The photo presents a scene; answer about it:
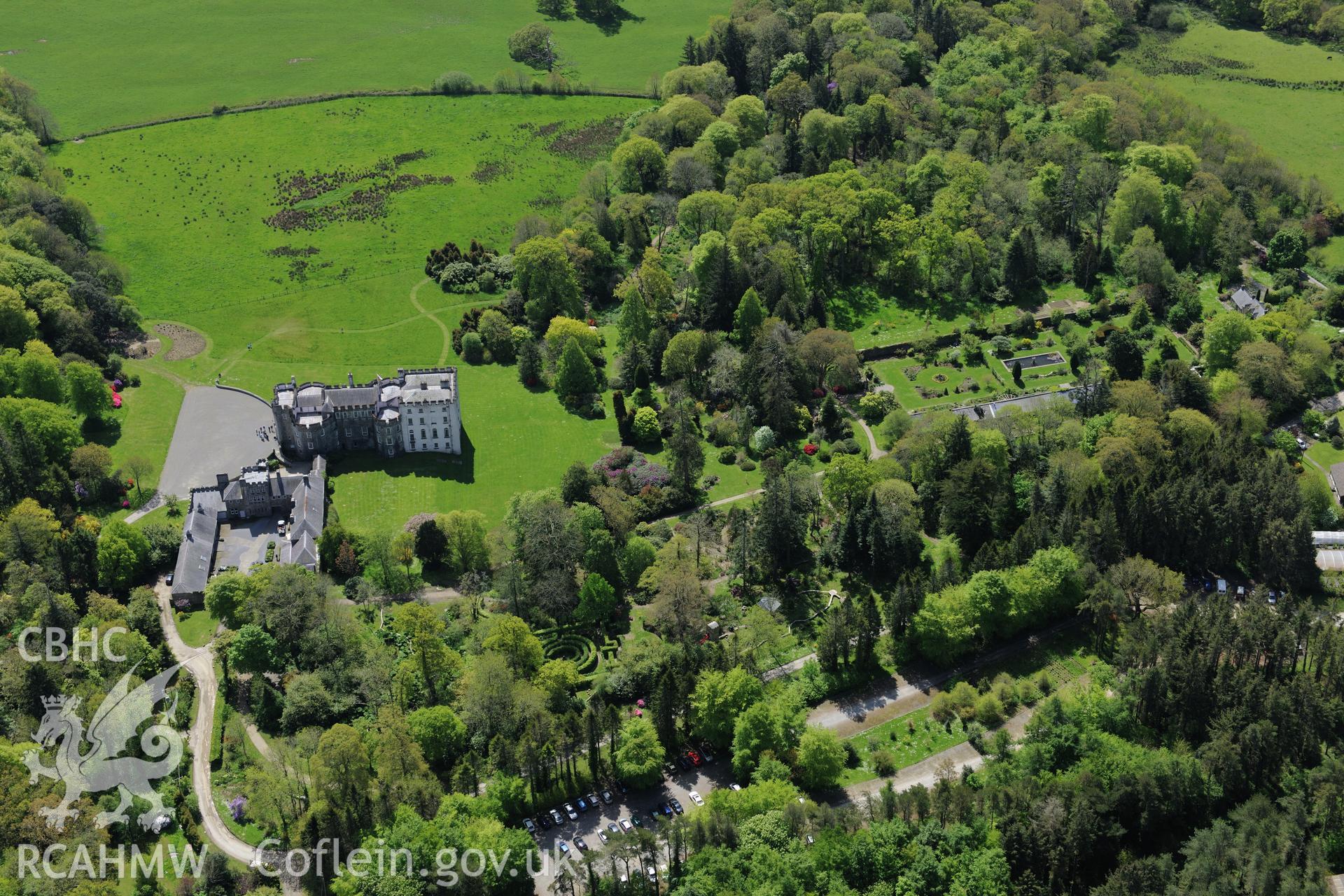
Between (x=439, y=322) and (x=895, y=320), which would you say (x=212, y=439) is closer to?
(x=439, y=322)

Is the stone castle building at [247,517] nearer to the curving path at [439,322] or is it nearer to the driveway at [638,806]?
the curving path at [439,322]

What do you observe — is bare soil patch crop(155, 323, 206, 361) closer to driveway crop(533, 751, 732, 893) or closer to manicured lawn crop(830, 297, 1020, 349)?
manicured lawn crop(830, 297, 1020, 349)

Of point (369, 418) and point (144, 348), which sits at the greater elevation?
point (369, 418)

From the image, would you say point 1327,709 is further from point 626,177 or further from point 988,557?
point 626,177

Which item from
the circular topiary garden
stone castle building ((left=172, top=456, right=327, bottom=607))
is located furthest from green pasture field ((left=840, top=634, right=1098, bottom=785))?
stone castle building ((left=172, top=456, right=327, bottom=607))

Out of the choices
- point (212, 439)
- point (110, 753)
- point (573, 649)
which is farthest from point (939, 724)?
point (212, 439)
